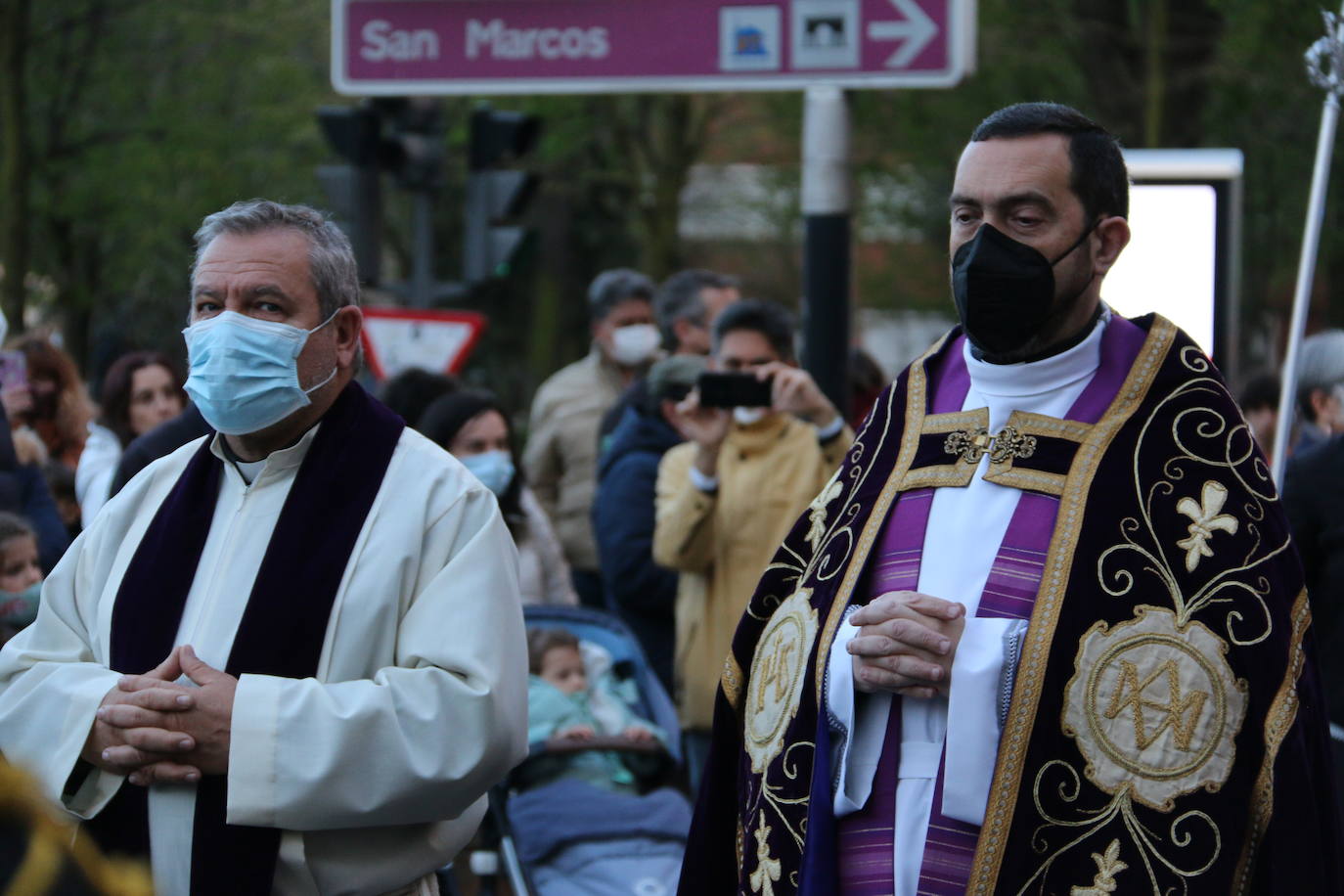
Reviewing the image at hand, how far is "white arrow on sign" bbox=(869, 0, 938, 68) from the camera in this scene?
21.2 feet

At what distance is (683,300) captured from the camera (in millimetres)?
7395

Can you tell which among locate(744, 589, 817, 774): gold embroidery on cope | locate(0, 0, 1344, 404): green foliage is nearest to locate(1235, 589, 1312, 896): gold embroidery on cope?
locate(744, 589, 817, 774): gold embroidery on cope

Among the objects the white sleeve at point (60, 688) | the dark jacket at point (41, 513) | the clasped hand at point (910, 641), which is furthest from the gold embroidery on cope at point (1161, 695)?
the dark jacket at point (41, 513)

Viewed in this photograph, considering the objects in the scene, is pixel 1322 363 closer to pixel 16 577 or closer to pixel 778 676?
pixel 778 676

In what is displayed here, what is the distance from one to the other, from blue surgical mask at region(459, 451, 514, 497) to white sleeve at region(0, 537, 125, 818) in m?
2.51

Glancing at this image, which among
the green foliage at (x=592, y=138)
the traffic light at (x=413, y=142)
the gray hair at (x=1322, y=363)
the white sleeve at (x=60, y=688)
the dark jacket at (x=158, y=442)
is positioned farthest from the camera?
the green foliage at (x=592, y=138)

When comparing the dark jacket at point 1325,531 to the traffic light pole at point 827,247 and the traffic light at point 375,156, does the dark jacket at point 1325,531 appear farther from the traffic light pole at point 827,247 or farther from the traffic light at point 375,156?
the traffic light at point 375,156

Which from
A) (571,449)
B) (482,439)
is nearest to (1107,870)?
(482,439)

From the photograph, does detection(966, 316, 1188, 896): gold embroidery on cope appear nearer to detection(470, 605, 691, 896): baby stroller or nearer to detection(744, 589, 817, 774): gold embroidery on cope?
detection(744, 589, 817, 774): gold embroidery on cope

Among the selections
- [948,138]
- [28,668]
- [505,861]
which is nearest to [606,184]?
[948,138]

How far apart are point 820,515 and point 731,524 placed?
237 cm

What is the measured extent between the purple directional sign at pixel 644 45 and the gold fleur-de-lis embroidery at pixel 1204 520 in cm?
351

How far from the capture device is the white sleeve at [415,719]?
3256mm

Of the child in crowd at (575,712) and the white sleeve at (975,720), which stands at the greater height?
the white sleeve at (975,720)
